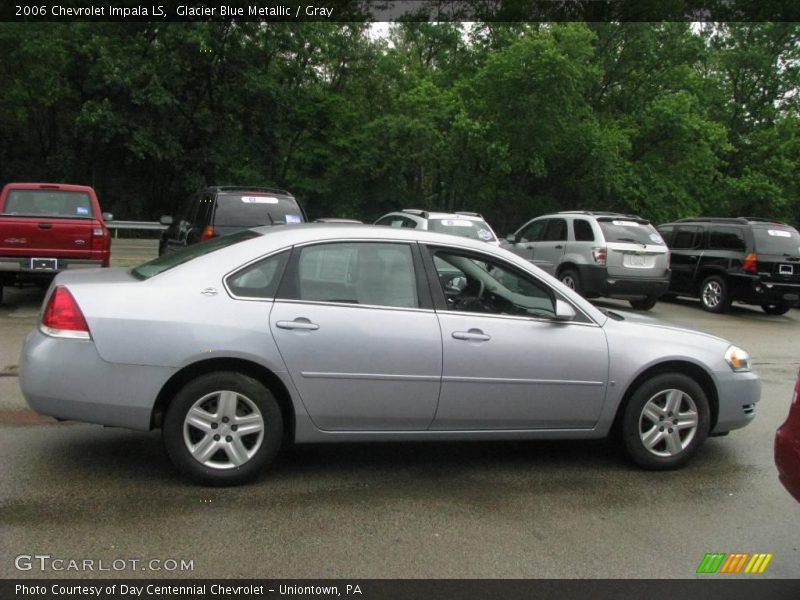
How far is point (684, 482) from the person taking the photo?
474 centimetres

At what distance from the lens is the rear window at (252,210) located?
35.2 ft

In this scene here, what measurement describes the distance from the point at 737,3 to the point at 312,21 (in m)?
21.4

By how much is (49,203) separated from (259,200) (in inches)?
126

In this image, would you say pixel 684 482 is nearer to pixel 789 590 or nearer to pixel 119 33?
pixel 789 590

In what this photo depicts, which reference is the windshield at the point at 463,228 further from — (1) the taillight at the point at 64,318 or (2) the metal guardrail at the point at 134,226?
(2) the metal guardrail at the point at 134,226

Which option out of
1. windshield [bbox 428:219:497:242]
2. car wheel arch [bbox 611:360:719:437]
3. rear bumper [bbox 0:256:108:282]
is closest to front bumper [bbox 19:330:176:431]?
car wheel arch [bbox 611:360:719:437]

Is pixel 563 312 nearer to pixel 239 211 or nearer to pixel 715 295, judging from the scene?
pixel 239 211

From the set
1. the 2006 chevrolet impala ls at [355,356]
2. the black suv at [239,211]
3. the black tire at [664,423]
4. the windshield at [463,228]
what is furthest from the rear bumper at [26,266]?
the black tire at [664,423]

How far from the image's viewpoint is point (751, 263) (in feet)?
44.6

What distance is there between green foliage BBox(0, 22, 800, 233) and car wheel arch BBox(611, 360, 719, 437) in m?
21.2

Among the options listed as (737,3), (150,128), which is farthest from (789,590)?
(737,3)

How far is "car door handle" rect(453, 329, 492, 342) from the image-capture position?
4496 mm
